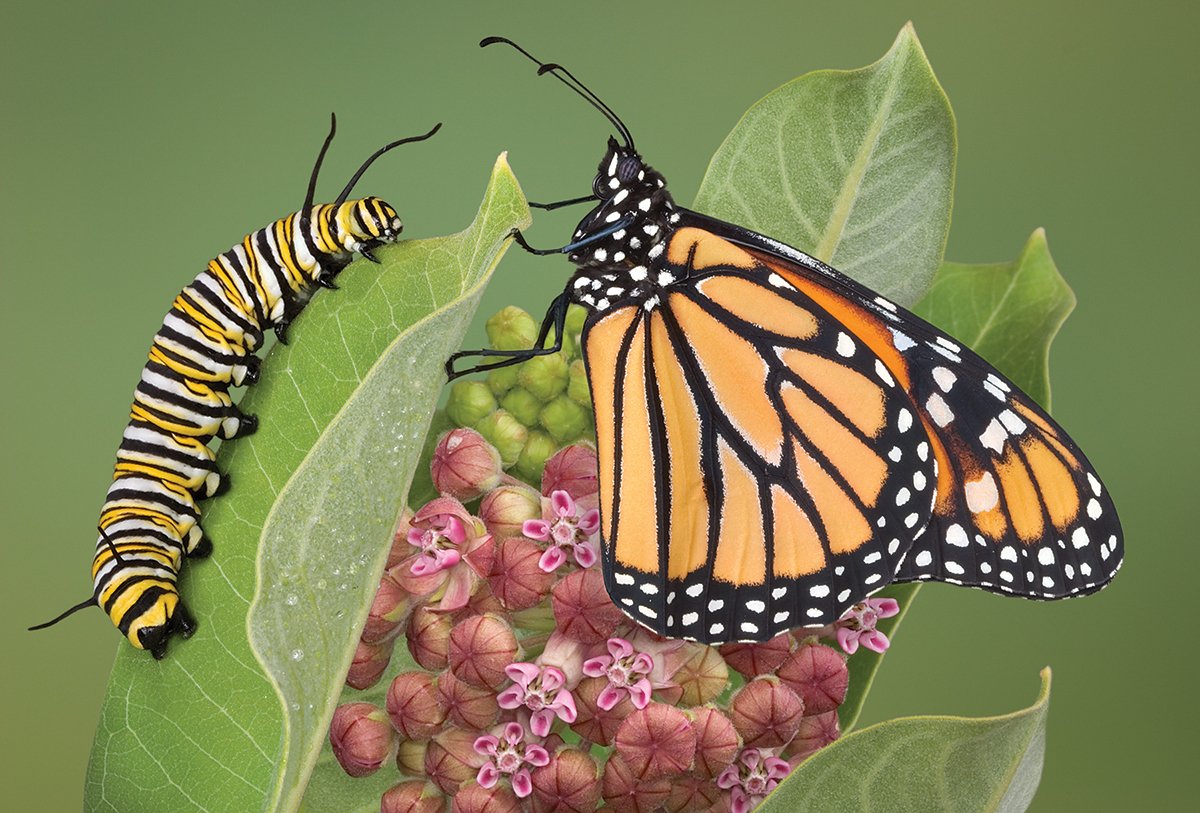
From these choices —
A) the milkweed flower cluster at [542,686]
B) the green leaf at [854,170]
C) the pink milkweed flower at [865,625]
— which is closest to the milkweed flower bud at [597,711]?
the milkweed flower cluster at [542,686]

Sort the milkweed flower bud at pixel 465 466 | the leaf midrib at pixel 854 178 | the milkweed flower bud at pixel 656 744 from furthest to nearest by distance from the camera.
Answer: the leaf midrib at pixel 854 178, the milkweed flower bud at pixel 465 466, the milkweed flower bud at pixel 656 744

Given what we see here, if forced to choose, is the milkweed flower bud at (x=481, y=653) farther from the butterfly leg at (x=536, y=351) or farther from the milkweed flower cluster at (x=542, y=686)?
the butterfly leg at (x=536, y=351)

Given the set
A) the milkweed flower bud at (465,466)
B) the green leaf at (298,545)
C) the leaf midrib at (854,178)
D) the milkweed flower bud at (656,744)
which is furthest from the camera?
the leaf midrib at (854,178)

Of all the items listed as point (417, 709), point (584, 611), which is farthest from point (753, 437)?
point (417, 709)

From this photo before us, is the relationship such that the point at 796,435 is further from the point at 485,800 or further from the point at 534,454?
the point at 485,800

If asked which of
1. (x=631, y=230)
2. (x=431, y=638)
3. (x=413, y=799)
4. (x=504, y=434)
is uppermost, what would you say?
(x=631, y=230)

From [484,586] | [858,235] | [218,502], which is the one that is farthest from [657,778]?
[858,235]

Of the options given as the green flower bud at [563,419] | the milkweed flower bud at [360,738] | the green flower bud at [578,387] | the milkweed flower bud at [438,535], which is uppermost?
the green flower bud at [578,387]
